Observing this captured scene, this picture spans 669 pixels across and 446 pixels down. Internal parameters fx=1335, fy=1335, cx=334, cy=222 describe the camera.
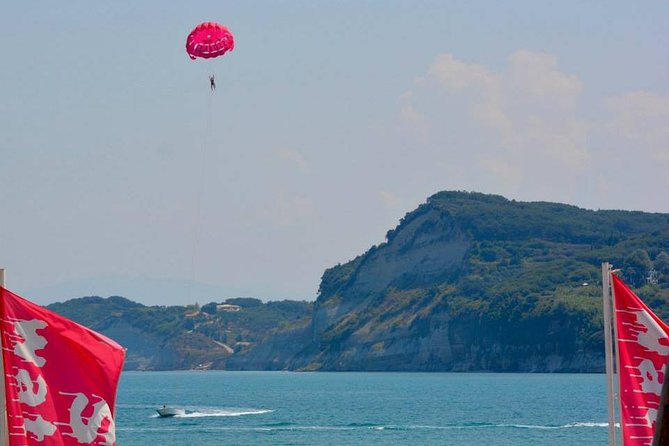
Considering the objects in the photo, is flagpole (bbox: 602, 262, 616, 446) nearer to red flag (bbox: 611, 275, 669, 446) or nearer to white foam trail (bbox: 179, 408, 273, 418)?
red flag (bbox: 611, 275, 669, 446)

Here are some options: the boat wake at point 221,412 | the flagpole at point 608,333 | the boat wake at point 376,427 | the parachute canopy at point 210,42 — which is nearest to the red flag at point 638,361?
the flagpole at point 608,333

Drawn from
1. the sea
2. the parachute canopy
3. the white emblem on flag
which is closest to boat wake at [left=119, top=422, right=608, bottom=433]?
the sea

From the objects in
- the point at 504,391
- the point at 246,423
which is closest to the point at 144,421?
the point at 246,423

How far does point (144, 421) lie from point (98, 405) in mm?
91351

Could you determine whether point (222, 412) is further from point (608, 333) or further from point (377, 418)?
point (608, 333)

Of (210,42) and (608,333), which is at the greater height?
(210,42)

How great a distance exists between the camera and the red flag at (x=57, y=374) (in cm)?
1415

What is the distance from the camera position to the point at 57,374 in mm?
14328

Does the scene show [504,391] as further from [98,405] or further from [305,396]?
[98,405]

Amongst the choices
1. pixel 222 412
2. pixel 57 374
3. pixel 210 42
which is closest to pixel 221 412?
pixel 222 412

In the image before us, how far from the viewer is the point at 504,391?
16388 centimetres

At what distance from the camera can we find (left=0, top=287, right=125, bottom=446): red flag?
14.1 metres

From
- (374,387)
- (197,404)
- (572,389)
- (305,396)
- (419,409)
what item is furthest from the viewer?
(374,387)

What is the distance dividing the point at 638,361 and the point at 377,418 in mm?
93344
